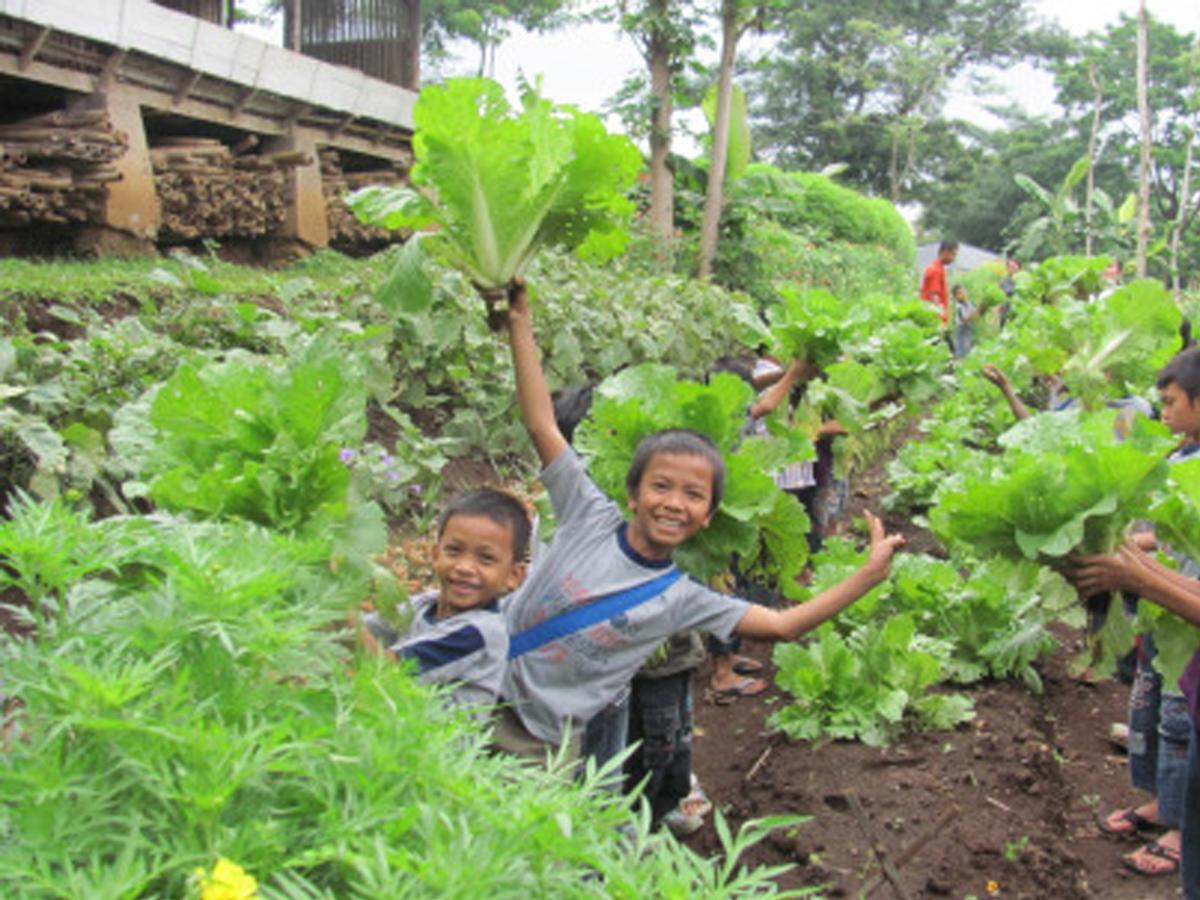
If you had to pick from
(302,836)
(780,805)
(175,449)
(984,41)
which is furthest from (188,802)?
(984,41)

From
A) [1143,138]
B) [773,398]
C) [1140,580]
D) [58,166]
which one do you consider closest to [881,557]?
[1140,580]

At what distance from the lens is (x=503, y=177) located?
9.86ft

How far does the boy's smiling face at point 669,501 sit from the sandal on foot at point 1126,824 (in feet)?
7.06

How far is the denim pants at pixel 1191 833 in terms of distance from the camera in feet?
9.75

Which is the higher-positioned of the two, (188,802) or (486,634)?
(188,802)

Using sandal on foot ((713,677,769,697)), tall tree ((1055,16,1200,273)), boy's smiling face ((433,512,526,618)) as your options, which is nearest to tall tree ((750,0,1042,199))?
tall tree ((1055,16,1200,273))

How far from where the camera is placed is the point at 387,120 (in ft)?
38.3

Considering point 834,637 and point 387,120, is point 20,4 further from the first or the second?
point 834,637

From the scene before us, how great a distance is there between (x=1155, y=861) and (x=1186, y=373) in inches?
60.3

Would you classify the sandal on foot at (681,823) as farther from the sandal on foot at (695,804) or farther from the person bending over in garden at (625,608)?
the person bending over in garden at (625,608)

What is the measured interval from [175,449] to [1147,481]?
2.20 meters

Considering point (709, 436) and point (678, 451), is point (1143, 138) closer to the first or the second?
point (709, 436)

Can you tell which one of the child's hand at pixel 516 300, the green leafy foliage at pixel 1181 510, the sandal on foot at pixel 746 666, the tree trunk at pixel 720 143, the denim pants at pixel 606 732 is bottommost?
the sandal on foot at pixel 746 666

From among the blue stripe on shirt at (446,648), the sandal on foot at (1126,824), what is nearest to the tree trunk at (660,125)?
the sandal on foot at (1126,824)
